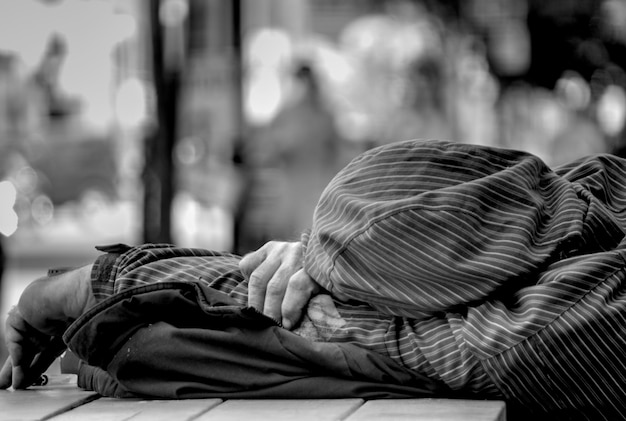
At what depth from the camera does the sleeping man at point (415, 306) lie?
1.87 metres

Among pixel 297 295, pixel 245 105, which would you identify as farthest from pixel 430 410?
pixel 245 105

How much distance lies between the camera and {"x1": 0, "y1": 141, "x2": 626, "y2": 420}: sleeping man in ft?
6.14

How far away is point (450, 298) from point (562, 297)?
19 centimetres

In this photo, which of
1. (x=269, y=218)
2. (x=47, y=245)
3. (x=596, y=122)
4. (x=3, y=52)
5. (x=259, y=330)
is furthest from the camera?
(x=47, y=245)

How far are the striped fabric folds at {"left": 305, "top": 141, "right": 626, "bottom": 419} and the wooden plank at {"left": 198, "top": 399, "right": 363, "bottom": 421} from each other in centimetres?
16

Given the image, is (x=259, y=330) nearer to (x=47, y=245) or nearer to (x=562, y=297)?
(x=562, y=297)

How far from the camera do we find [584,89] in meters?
10.7

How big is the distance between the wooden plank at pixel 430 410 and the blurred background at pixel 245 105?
4.08 metres

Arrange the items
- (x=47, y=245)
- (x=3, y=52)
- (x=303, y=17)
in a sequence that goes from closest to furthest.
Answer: (x=3, y=52) → (x=47, y=245) → (x=303, y=17)

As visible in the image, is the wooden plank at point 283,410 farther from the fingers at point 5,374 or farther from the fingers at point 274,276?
the fingers at point 5,374

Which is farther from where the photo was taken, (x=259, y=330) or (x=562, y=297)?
(x=259, y=330)

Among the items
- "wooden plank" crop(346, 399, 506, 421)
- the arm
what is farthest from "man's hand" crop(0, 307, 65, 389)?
"wooden plank" crop(346, 399, 506, 421)

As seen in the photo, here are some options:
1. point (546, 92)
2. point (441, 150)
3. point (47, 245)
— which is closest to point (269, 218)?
point (546, 92)

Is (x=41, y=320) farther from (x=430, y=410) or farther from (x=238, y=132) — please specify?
(x=238, y=132)
